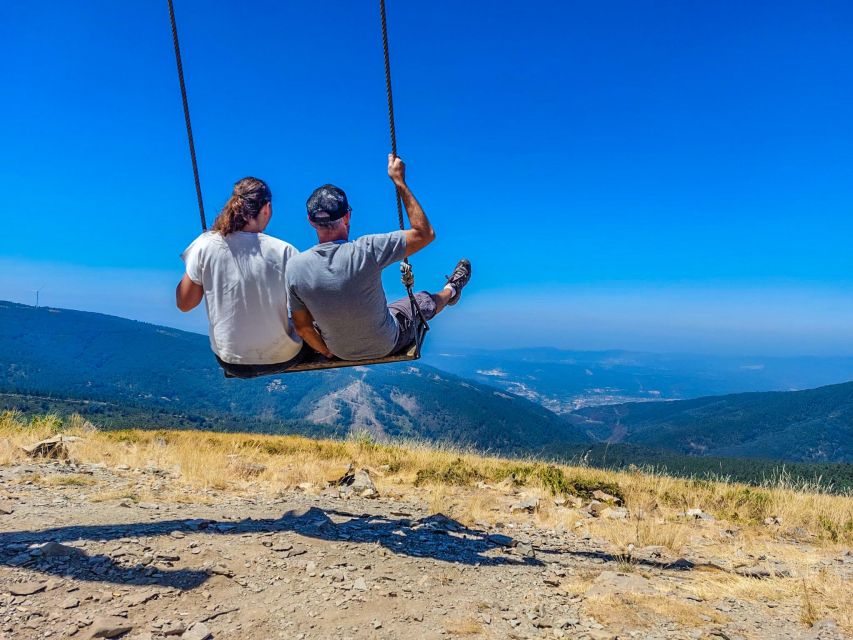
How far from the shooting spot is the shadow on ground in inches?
159

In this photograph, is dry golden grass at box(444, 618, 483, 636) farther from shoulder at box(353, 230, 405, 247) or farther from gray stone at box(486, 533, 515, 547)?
shoulder at box(353, 230, 405, 247)

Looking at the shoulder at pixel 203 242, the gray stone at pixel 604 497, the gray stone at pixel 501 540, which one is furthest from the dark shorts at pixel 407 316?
the gray stone at pixel 604 497

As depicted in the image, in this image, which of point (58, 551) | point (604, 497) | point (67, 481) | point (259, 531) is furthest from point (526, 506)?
point (67, 481)

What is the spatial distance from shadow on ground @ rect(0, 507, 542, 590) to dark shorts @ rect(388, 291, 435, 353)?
6.14 feet

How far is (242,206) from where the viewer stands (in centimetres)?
448

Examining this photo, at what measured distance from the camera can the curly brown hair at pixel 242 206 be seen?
4.46 m

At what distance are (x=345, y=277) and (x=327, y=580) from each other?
89.4 inches

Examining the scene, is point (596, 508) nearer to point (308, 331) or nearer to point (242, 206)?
point (308, 331)

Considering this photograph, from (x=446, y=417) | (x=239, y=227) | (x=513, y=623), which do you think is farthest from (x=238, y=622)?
(x=446, y=417)

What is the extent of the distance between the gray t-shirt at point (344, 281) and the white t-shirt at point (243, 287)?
172mm

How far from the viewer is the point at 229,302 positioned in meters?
4.54

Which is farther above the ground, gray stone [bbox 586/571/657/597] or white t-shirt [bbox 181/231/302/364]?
white t-shirt [bbox 181/231/302/364]

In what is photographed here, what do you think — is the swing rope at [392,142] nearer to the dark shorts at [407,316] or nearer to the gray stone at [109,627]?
the dark shorts at [407,316]

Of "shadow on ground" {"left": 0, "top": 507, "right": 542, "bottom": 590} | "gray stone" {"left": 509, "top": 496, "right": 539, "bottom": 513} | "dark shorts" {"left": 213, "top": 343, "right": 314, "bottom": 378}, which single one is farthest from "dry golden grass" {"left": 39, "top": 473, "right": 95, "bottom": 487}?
"gray stone" {"left": 509, "top": 496, "right": 539, "bottom": 513}
